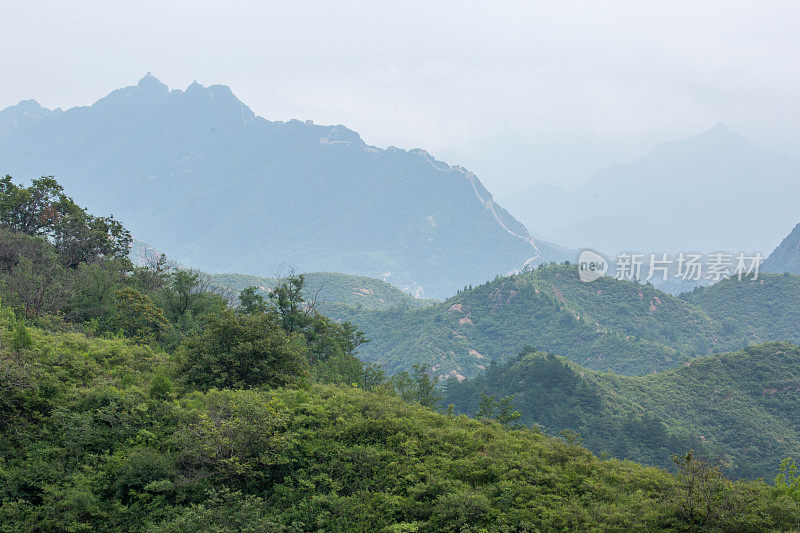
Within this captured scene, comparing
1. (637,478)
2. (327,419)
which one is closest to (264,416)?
(327,419)

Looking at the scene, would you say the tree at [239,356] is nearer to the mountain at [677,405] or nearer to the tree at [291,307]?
the tree at [291,307]

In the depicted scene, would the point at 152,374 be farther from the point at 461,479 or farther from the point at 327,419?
the point at 461,479

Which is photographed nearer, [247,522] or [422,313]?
[247,522]

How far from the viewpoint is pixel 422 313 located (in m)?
78.0

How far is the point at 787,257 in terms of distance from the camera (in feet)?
431

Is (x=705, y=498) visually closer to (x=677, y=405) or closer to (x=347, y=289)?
(x=677, y=405)

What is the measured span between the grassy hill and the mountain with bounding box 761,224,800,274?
5862 inches

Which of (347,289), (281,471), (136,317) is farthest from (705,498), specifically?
(347,289)

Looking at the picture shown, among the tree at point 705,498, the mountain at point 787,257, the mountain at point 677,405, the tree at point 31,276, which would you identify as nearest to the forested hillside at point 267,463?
the tree at point 705,498

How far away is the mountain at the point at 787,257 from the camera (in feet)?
419

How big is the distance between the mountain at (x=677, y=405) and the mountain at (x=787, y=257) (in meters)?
107

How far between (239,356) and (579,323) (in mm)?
62508

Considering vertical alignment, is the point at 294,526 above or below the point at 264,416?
below

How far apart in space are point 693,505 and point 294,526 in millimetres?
6023
